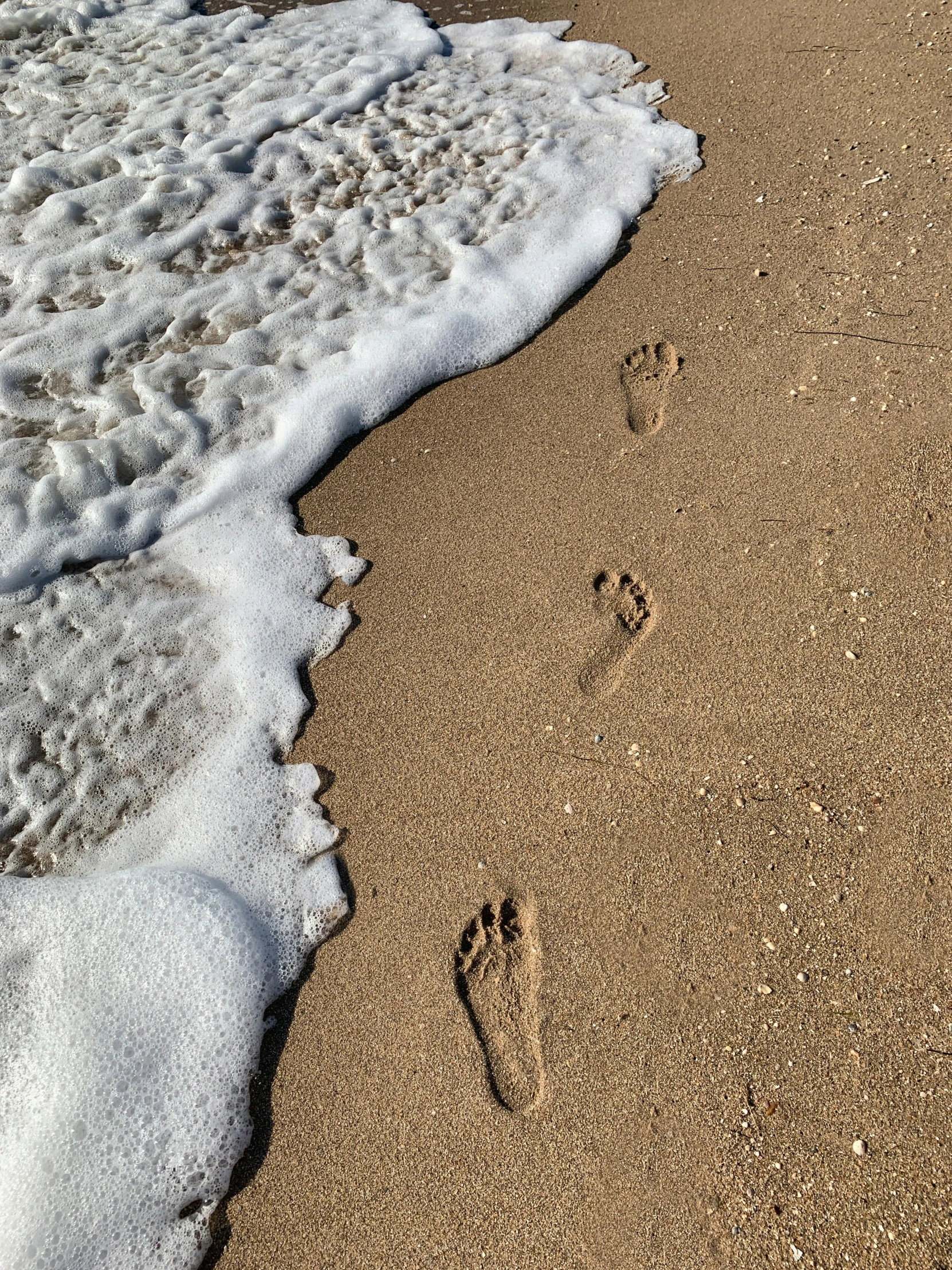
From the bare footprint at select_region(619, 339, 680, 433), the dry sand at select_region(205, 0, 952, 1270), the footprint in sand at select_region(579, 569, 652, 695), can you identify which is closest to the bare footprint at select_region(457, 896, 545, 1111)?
the dry sand at select_region(205, 0, 952, 1270)

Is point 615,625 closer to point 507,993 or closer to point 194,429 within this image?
point 507,993

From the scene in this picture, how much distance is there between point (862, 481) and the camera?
2.59 meters

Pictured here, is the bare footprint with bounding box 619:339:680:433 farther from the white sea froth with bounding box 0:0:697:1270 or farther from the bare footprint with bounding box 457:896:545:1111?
the bare footprint with bounding box 457:896:545:1111

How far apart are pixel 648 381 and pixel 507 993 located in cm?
215

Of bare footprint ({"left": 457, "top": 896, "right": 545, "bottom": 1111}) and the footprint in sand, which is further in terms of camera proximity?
the footprint in sand

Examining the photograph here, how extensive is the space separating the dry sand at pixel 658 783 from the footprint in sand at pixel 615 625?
0.03ft

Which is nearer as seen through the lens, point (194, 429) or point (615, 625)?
point (615, 625)

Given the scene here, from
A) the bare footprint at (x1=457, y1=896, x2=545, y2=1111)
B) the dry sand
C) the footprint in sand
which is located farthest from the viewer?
the footprint in sand

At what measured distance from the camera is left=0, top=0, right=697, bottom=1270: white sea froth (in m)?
1.95

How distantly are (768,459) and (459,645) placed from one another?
1.17 metres

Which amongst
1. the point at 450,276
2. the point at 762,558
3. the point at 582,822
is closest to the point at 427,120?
the point at 450,276

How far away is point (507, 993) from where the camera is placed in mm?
1915

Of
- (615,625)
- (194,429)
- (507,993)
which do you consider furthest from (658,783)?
(194,429)

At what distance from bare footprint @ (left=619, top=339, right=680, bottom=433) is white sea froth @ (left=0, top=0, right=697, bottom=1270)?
0.51 m
